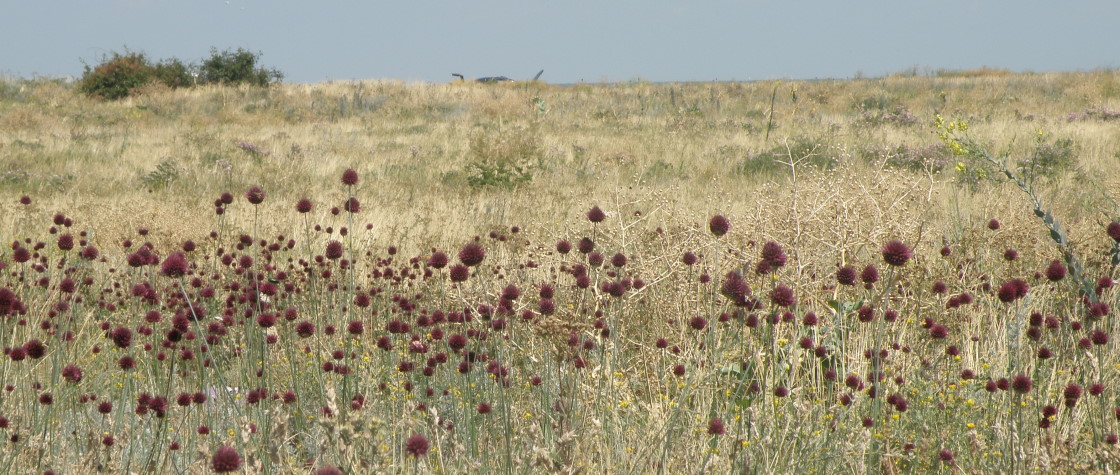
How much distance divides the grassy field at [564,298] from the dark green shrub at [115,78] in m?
8.85

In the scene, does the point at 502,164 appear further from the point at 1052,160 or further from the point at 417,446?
the point at 417,446

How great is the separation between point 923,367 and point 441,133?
18.0 meters

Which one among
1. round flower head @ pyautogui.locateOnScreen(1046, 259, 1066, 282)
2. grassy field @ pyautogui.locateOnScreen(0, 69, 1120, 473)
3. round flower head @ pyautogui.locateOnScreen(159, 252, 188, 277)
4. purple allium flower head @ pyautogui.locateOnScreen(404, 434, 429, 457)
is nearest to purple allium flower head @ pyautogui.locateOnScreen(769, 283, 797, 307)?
grassy field @ pyautogui.locateOnScreen(0, 69, 1120, 473)

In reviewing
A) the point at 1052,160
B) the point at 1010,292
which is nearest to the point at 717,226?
the point at 1010,292

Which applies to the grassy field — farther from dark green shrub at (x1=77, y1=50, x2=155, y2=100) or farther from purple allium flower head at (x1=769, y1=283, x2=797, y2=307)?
dark green shrub at (x1=77, y1=50, x2=155, y2=100)

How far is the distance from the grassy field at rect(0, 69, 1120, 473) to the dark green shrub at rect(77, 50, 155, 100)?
8850 millimetres

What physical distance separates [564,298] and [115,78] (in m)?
31.9

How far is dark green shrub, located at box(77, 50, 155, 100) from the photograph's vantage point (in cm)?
3173

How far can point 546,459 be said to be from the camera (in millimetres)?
1910

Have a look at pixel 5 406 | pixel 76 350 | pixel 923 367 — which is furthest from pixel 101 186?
pixel 923 367

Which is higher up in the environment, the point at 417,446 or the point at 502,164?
the point at 417,446

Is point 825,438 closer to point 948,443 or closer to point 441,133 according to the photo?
point 948,443

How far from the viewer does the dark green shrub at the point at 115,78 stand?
104 ft

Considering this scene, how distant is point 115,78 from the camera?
3231 cm
